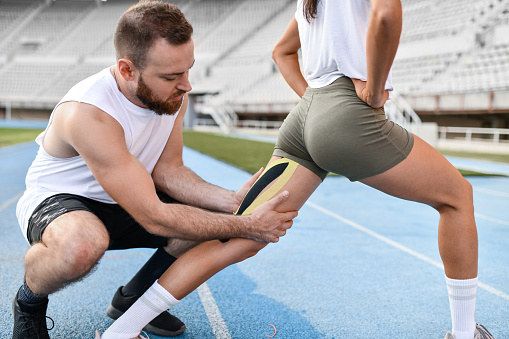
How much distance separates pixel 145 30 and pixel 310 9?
0.64 metres

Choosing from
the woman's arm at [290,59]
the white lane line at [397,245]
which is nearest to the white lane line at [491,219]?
the white lane line at [397,245]

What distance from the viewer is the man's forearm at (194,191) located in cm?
222

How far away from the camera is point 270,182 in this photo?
187 cm

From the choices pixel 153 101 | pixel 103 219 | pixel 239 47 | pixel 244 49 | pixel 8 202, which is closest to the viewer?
pixel 153 101

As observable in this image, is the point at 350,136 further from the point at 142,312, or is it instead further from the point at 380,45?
the point at 142,312

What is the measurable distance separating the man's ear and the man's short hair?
0.02 metres

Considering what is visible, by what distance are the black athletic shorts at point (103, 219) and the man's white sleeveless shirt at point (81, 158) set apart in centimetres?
4

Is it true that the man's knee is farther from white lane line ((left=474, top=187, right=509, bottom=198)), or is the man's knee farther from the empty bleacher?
the empty bleacher

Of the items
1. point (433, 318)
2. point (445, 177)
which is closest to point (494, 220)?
point (433, 318)

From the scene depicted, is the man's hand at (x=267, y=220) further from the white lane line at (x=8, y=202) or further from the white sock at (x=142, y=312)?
the white lane line at (x=8, y=202)

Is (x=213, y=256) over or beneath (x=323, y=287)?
over

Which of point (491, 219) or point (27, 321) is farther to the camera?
point (491, 219)

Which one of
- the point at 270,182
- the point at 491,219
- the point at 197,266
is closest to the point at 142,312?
the point at 197,266

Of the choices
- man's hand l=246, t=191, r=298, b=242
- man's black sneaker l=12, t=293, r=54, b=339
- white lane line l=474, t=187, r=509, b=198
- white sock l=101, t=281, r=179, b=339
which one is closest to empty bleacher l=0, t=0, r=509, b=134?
white lane line l=474, t=187, r=509, b=198
